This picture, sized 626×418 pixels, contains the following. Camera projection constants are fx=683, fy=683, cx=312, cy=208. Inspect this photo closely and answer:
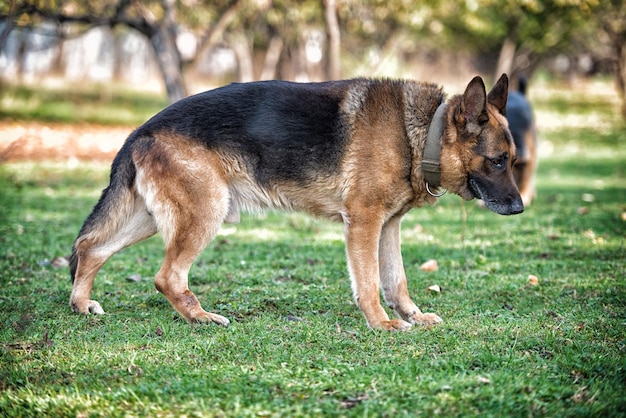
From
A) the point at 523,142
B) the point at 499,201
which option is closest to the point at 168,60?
the point at 523,142

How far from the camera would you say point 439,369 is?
4262 mm

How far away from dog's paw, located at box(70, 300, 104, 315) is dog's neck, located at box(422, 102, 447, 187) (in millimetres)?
2876

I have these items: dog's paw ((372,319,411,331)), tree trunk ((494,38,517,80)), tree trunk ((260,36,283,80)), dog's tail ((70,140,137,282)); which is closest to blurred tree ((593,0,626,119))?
tree trunk ((494,38,517,80))

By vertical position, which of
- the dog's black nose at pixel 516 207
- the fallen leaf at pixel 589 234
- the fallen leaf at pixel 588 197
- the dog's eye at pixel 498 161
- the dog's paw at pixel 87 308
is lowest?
the dog's paw at pixel 87 308

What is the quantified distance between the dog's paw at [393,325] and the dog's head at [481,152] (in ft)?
3.87

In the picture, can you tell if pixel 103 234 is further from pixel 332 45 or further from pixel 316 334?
pixel 332 45

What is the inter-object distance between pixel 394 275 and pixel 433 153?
3.62 ft

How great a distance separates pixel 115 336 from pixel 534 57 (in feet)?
117

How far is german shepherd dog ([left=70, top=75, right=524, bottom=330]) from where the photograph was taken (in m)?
5.40

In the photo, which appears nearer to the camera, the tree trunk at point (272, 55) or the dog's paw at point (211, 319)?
the dog's paw at point (211, 319)

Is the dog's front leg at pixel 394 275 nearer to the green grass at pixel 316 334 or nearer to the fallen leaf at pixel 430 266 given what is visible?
the green grass at pixel 316 334

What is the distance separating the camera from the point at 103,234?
5730 mm

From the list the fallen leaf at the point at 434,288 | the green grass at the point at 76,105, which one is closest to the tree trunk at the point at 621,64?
the green grass at the point at 76,105

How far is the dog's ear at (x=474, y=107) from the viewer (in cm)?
524
